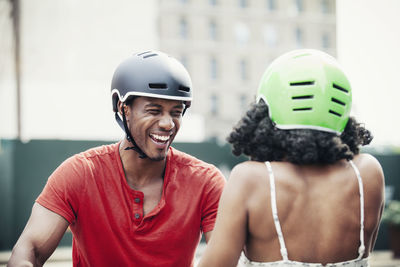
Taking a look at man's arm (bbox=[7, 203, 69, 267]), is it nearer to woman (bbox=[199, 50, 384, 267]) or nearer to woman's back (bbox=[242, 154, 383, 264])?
woman (bbox=[199, 50, 384, 267])

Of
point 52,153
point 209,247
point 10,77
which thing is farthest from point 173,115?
point 10,77

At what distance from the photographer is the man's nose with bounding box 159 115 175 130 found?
8.50ft

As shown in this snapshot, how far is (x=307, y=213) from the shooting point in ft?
5.67

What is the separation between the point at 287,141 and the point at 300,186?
18 centimetres

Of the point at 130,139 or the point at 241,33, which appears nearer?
the point at 130,139

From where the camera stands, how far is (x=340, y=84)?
185 cm

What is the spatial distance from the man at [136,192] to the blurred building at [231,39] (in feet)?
126

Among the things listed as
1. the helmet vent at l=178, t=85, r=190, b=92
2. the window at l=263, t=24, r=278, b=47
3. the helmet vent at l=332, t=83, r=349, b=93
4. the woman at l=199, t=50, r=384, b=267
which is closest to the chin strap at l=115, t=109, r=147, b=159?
the helmet vent at l=178, t=85, r=190, b=92

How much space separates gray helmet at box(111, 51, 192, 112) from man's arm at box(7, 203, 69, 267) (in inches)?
30.5

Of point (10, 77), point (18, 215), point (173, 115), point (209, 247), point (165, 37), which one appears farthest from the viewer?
point (165, 37)

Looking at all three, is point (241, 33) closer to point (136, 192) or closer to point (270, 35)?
point (270, 35)

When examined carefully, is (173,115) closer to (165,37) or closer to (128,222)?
(128,222)

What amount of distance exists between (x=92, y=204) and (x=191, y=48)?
41.7 m

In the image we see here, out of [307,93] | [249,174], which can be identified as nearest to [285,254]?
[249,174]
